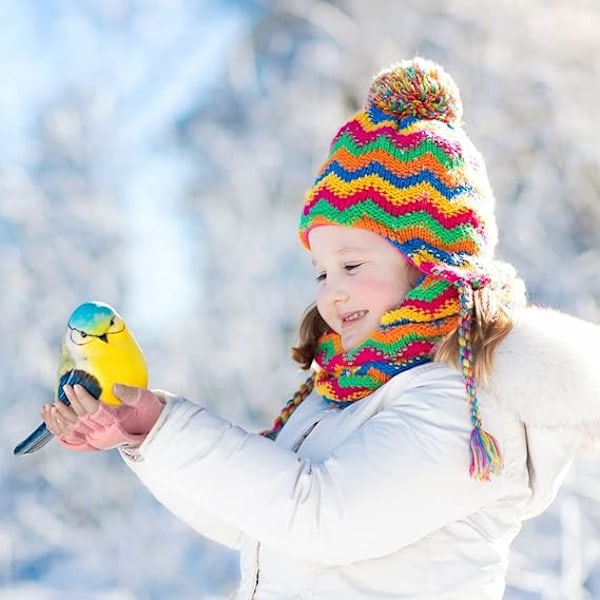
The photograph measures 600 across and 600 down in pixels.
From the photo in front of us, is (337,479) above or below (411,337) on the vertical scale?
below

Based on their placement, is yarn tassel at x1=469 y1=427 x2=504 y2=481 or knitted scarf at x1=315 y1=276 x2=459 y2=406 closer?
yarn tassel at x1=469 y1=427 x2=504 y2=481

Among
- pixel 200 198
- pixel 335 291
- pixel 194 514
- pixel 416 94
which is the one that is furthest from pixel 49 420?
pixel 200 198

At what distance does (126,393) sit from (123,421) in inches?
1.9

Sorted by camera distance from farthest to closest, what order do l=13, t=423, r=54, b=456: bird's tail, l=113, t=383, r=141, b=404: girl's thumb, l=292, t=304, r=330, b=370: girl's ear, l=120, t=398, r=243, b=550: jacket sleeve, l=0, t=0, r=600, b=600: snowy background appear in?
l=0, t=0, r=600, b=600: snowy background
l=292, t=304, r=330, b=370: girl's ear
l=120, t=398, r=243, b=550: jacket sleeve
l=13, t=423, r=54, b=456: bird's tail
l=113, t=383, r=141, b=404: girl's thumb

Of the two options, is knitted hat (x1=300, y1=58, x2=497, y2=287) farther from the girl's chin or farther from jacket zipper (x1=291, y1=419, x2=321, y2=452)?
jacket zipper (x1=291, y1=419, x2=321, y2=452)

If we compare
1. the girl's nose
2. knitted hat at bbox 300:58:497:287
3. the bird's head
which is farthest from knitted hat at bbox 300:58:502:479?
the bird's head

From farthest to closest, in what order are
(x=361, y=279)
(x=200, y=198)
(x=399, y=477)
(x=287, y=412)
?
(x=200, y=198) < (x=287, y=412) < (x=361, y=279) < (x=399, y=477)

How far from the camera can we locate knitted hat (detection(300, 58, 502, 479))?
1.90 m

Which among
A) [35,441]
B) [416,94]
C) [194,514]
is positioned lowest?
[194,514]

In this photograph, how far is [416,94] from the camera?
80.8 inches

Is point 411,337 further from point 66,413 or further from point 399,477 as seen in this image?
point 66,413

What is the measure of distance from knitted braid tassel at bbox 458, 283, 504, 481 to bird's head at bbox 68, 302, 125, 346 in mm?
595

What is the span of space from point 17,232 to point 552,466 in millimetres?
5845

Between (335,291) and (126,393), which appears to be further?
(335,291)
